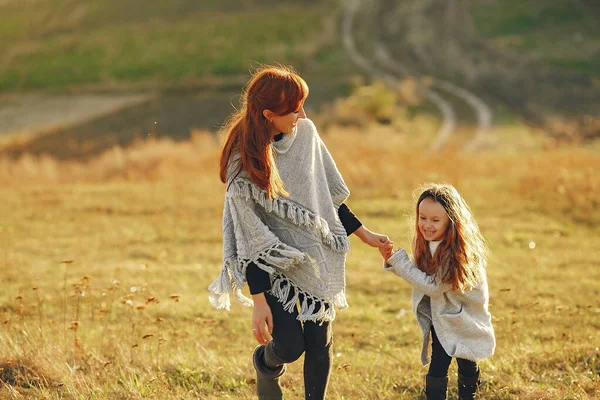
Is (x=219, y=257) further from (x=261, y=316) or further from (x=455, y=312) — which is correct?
(x=261, y=316)

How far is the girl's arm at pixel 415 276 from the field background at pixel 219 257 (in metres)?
0.91

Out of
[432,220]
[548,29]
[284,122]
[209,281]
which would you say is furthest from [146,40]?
[284,122]

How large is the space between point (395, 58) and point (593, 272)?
1326 inches

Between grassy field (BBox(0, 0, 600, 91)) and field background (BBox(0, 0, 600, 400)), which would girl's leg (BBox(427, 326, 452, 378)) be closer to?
field background (BBox(0, 0, 600, 400))

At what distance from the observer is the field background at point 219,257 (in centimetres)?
496

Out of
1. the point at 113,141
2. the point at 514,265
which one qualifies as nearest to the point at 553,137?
the point at 113,141

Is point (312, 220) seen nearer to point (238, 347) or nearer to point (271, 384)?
point (271, 384)

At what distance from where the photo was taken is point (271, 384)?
4043mm

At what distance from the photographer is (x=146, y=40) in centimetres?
4778

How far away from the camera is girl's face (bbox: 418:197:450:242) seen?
4191 mm

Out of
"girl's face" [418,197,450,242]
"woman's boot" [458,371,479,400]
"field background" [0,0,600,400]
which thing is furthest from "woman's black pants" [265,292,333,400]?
"woman's boot" [458,371,479,400]

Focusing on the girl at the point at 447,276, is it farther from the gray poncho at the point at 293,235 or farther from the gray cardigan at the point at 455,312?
the gray poncho at the point at 293,235

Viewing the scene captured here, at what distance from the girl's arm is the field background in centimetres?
91

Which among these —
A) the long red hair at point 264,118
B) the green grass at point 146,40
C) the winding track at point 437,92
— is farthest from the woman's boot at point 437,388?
A: the green grass at point 146,40
